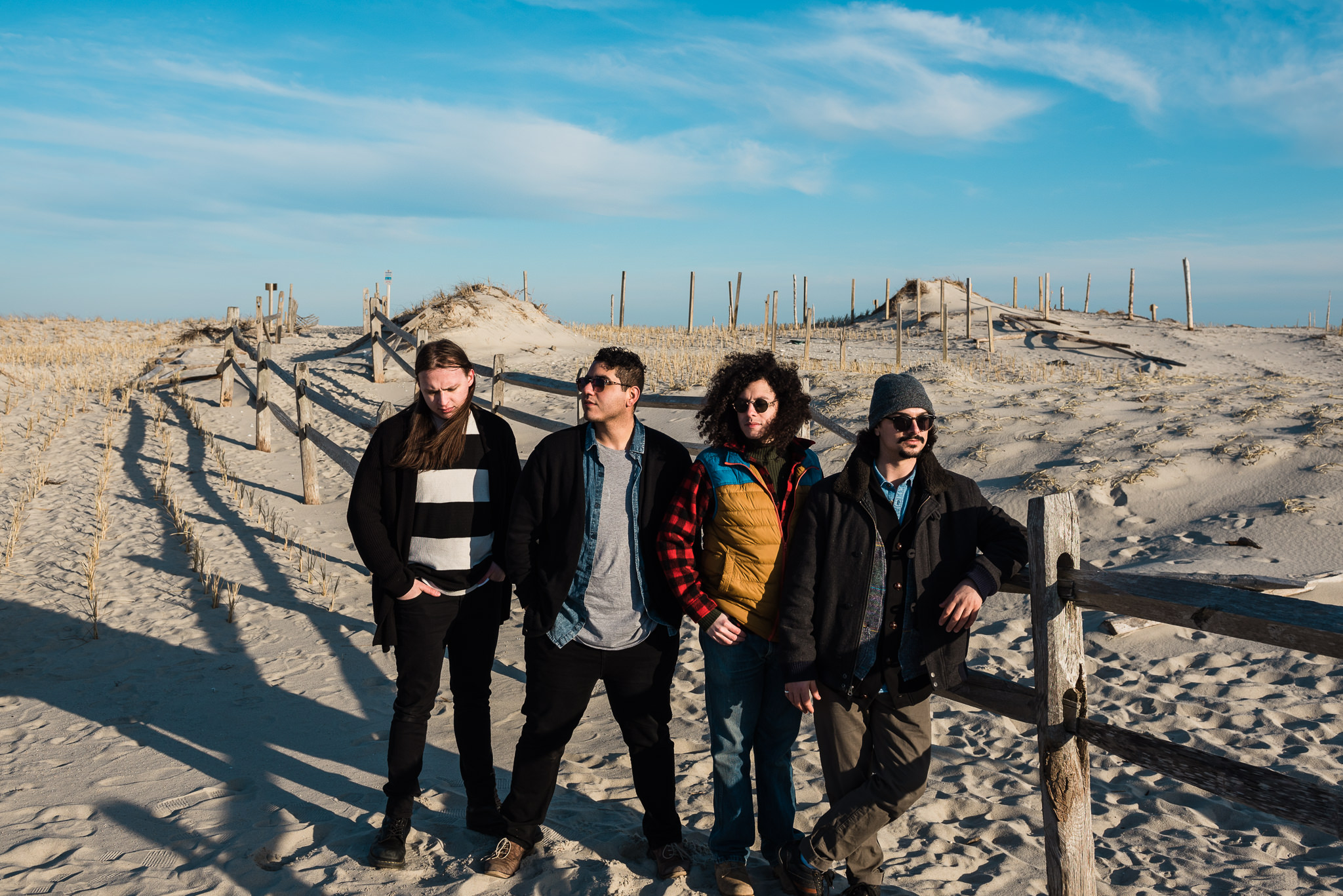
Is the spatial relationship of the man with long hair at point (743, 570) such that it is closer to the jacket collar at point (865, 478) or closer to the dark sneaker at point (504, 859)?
the jacket collar at point (865, 478)

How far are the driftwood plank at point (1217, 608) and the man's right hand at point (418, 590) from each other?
196 centimetres

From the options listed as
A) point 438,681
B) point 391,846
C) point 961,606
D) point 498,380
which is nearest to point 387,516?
point 438,681

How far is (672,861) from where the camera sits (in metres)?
2.78

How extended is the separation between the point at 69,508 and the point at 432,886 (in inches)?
313

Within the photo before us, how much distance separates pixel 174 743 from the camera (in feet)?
12.9

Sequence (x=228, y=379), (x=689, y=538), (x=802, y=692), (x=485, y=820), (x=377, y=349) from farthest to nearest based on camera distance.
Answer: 1. (x=377, y=349)
2. (x=228, y=379)
3. (x=485, y=820)
4. (x=689, y=538)
5. (x=802, y=692)

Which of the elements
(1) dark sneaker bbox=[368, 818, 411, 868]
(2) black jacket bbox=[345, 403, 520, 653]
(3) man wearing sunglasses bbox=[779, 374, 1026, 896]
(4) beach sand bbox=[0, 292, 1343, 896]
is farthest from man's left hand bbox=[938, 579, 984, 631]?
(1) dark sneaker bbox=[368, 818, 411, 868]

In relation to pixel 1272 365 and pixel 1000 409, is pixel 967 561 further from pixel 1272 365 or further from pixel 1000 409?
pixel 1272 365

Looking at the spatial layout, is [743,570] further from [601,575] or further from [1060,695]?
[1060,695]

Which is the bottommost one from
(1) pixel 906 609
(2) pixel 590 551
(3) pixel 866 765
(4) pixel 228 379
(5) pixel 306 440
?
(3) pixel 866 765

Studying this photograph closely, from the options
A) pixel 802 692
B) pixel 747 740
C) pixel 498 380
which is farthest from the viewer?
pixel 498 380

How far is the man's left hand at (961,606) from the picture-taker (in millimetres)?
2326

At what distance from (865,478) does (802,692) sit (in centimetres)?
64

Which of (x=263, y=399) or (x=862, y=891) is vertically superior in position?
(x=263, y=399)
